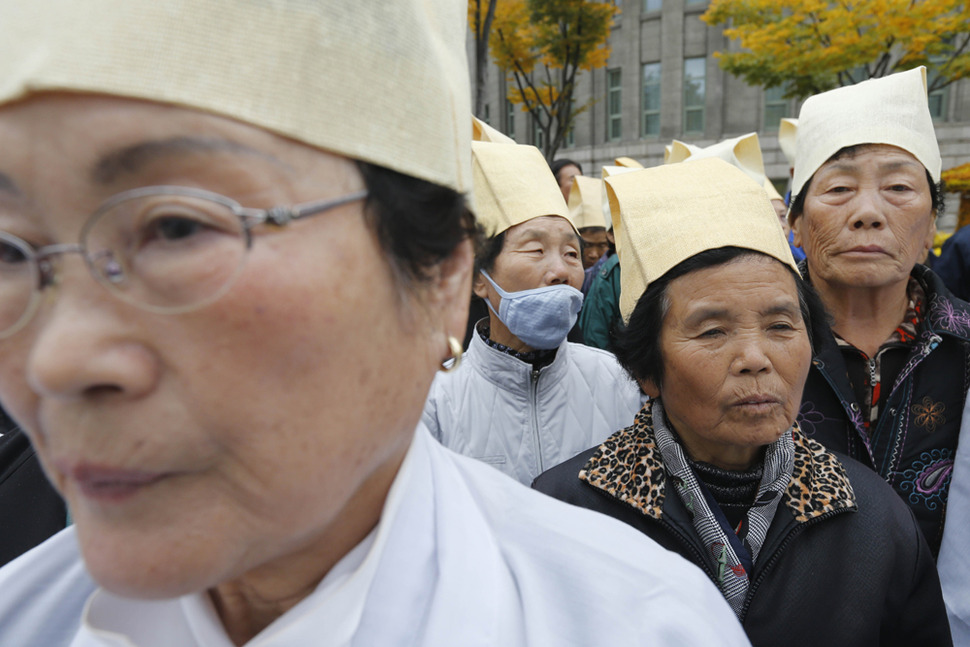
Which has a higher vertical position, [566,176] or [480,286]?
[566,176]

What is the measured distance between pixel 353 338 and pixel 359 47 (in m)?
0.40

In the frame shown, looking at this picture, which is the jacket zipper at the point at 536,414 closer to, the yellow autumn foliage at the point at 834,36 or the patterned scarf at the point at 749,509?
the patterned scarf at the point at 749,509

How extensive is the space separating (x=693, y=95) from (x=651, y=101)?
4.80 feet

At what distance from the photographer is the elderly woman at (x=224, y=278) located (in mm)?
766

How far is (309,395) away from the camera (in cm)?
86

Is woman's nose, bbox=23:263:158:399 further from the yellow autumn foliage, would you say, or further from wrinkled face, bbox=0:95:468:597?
the yellow autumn foliage

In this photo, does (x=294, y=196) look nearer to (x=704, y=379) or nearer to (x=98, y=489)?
(x=98, y=489)

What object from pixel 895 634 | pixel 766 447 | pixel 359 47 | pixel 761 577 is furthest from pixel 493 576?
pixel 895 634

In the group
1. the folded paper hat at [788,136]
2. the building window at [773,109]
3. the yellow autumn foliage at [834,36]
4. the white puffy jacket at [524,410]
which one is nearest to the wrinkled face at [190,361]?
the white puffy jacket at [524,410]

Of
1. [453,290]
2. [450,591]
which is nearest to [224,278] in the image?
[453,290]

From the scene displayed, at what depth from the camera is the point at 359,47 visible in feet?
3.01

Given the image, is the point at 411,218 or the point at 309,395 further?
the point at 411,218

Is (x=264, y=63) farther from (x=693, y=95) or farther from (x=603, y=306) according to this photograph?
(x=693, y=95)

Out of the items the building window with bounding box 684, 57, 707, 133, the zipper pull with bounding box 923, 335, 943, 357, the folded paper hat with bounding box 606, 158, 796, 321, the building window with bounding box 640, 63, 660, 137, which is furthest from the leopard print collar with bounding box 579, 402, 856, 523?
the building window with bounding box 640, 63, 660, 137
